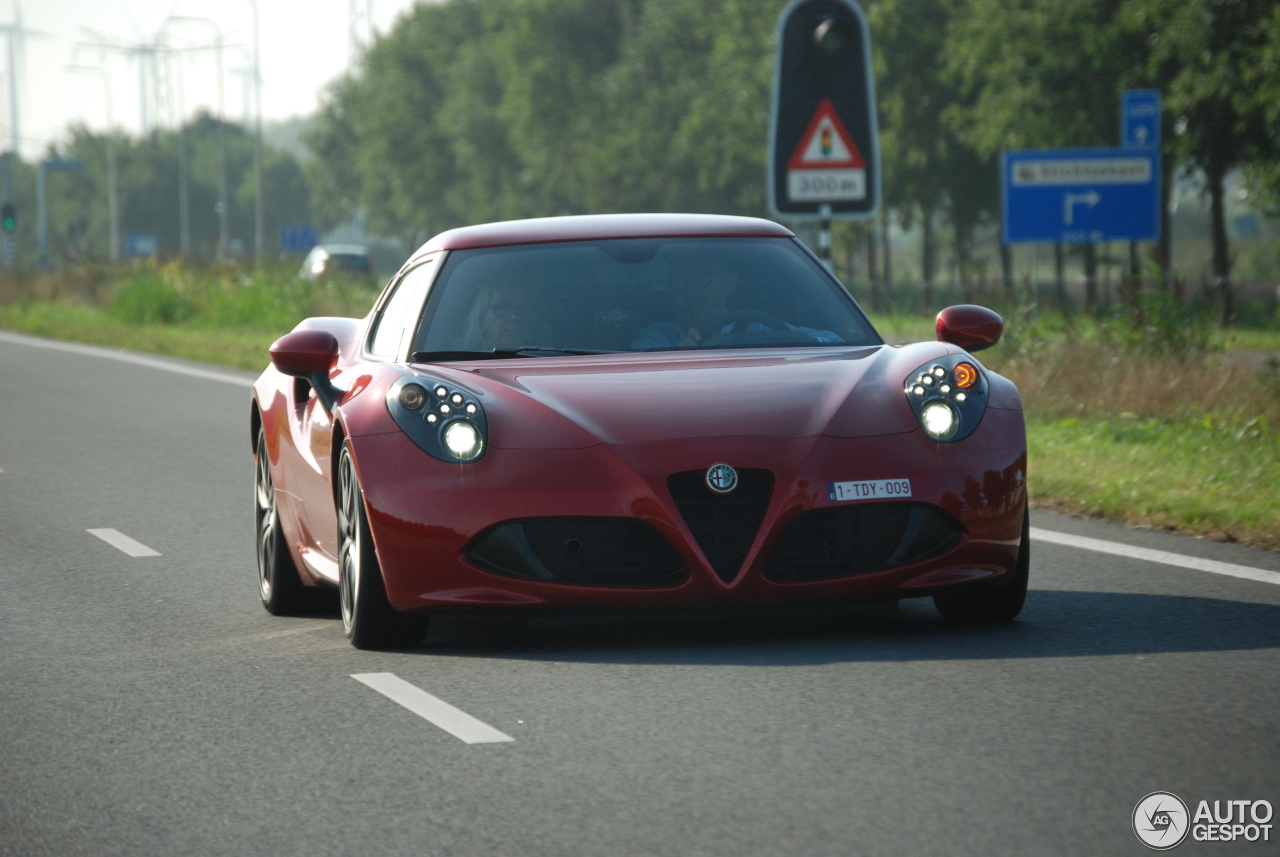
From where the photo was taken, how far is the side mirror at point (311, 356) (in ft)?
23.6

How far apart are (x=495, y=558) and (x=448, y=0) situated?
3488 inches

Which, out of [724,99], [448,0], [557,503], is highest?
[448,0]

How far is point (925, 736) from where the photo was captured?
5.16 m

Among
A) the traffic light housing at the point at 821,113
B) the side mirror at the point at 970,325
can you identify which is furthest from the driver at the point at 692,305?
the traffic light housing at the point at 821,113

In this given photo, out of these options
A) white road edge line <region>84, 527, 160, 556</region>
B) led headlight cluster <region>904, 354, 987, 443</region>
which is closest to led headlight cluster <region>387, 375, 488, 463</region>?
led headlight cluster <region>904, 354, 987, 443</region>

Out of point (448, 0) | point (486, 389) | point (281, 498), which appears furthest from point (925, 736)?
point (448, 0)

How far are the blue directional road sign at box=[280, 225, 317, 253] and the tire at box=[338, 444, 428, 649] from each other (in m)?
56.3

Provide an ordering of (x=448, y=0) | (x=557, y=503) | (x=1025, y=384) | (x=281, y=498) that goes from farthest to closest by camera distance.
Answer: (x=448, y=0) < (x=1025, y=384) < (x=281, y=498) < (x=557, y=503)

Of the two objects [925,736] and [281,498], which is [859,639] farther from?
[281,498]

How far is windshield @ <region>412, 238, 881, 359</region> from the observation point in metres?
7.09

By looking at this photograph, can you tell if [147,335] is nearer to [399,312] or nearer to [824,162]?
[824,162]

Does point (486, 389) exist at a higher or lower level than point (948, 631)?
higher

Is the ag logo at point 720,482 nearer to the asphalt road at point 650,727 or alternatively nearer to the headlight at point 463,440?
the asphalt road at point 650,727

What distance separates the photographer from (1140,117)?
69.4 feet
